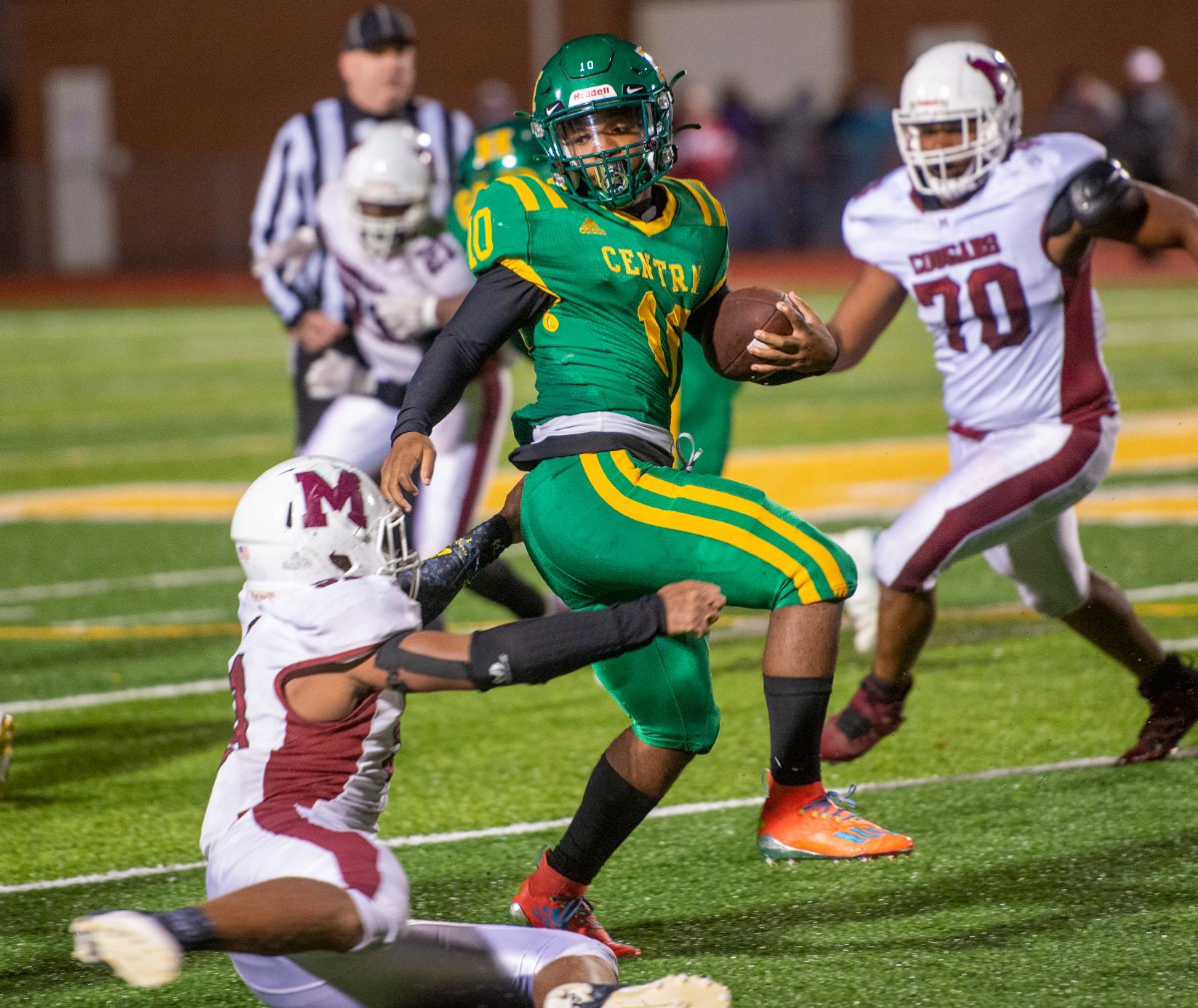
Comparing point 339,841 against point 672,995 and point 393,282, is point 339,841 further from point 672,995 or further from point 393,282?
point 393,282

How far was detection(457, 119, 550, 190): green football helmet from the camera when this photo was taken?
20.0ft

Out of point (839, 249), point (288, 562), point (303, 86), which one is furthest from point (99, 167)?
point (288, 562)

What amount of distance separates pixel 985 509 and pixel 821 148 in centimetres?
1904

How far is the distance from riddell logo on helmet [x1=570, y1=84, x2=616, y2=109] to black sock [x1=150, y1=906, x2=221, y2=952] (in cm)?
164

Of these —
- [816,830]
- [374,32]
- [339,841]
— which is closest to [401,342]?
[374,32]

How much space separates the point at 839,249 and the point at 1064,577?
63.3 feet

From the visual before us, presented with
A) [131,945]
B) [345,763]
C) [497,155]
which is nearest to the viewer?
[131,945]

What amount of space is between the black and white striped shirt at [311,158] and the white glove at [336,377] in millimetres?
407

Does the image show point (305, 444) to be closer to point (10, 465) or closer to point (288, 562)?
point (288, 562)

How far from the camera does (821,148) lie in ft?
75.5

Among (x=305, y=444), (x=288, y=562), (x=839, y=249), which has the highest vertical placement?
(x=288, y=562)

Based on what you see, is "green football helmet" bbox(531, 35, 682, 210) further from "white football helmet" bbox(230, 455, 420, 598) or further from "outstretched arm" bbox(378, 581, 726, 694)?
"outstretched arm" bbox(378, 581, 726, 694)

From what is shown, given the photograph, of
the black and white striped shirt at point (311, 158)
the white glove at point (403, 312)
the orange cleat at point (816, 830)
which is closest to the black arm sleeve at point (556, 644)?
the orange cleat at point (816, 830)

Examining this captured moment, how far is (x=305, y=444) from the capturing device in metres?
6.08
